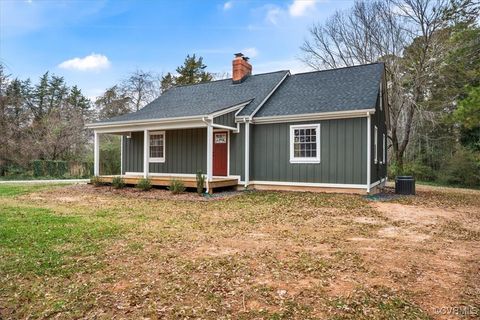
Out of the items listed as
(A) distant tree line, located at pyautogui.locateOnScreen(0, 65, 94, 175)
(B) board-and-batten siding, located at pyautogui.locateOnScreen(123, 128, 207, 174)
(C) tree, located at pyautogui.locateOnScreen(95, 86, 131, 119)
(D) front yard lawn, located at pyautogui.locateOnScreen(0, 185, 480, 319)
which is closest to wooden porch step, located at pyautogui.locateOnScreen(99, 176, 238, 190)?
(B) board-and-batten siding, located at pyautogui.locateOnScreen(123, 128, 207, 174)

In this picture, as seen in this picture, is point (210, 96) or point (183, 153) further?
point (210, 96)

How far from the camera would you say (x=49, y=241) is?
194 inches

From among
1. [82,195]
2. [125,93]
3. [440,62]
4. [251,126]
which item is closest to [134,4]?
[251,126]

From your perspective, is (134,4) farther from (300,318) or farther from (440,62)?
(440,62)

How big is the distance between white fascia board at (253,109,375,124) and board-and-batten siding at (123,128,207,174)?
253 cm

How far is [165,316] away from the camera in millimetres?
2725

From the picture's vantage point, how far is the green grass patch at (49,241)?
391 centimetres

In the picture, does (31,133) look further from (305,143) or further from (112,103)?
(305,143)

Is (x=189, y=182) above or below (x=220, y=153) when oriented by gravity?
below

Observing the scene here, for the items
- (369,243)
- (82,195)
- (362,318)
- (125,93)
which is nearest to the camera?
(362,318)

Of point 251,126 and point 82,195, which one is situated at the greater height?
point 251,126

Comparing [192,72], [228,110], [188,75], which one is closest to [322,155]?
[228,110]

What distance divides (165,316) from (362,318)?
166 cm

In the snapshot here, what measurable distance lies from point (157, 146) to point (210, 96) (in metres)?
3.38
